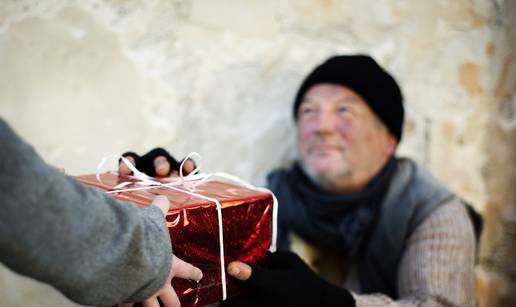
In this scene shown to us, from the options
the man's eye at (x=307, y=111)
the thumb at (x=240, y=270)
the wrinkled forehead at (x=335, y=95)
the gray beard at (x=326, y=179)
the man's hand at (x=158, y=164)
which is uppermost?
the wrinkled forehead at (x=335, y=95)

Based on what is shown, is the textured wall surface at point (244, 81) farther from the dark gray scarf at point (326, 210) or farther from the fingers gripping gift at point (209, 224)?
the fingers gripping gift at point (209, 224)

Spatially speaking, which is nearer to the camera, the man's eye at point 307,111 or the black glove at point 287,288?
the black glove at point 287,288

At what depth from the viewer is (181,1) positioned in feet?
3.80

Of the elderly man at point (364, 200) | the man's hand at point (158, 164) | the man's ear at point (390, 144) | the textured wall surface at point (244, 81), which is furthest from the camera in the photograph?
the man's ear at point (390, 144)

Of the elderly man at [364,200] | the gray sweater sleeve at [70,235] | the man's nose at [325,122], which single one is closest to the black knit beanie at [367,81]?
the elderly man at [364,200]

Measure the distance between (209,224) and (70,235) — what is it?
218mm

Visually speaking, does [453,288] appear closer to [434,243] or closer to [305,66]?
[434,243]

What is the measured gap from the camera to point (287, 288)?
0.70 m

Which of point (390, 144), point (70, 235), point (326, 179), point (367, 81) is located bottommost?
point (326, 179)

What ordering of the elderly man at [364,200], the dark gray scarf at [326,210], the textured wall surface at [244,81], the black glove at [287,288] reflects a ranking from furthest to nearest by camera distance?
1. the dark gray scarf at [326,210]
2. the elderly man at [364,200]
3. the textured wall surface at [244,81]
4. the black glove at [287,288]

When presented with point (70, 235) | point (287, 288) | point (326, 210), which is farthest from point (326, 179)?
point (70, 235)

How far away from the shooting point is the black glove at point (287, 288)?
67 centimetres

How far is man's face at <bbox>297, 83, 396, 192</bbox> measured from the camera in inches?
51.9

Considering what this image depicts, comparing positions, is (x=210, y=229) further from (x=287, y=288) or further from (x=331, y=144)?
(x=331, y=144)
